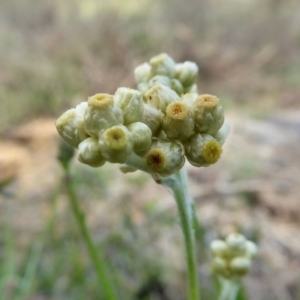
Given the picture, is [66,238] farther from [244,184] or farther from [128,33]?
[128,33]

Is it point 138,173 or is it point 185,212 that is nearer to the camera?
point 185,212

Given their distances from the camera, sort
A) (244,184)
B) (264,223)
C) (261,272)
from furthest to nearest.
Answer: (244,184) < (264,223) < (261,272)

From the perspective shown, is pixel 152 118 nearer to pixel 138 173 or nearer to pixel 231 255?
pixel 231 255

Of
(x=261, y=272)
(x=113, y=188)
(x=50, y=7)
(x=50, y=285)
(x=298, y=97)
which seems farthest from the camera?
(x=50, y=7)

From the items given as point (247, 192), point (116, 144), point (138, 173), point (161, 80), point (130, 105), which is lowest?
point (116, 144)

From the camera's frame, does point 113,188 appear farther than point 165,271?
Yes

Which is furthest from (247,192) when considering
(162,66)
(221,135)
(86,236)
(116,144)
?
(116,144)

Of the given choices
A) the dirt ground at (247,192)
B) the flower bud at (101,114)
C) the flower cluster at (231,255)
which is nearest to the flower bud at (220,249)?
the flower cluster at (231,255)

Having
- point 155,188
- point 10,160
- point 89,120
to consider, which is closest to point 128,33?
point 10,160
